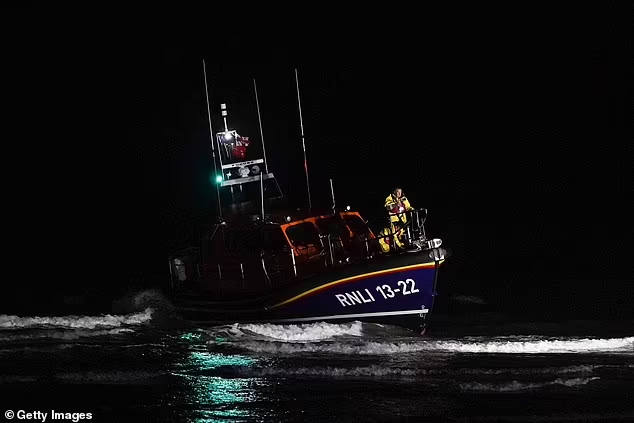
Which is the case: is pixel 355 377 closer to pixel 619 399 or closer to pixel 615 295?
pixel 619 399

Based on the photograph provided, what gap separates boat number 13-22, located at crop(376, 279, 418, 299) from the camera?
56.5 ft

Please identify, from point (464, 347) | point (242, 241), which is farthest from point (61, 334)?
point (464, 347)

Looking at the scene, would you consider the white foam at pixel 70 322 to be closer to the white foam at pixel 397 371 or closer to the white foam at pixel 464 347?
the white foam at pixel 464 347

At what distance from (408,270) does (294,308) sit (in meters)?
2.26

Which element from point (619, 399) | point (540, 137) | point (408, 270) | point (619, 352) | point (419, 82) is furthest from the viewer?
point (419, 82)

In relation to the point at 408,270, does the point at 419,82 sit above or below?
above

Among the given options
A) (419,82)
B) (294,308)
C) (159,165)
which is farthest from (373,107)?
(294,308)

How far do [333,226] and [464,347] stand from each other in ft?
13.7

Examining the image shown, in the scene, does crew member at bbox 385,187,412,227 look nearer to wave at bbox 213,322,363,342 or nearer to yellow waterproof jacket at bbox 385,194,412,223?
yellow waterproof jacket at bbox 385,194,412,223

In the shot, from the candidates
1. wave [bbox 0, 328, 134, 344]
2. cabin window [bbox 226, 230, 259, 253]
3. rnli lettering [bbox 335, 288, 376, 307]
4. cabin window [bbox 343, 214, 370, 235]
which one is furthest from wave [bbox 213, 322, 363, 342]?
wave [bbox 0, 328, 134, 344]

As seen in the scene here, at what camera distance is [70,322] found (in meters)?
21.1

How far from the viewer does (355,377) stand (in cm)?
1423

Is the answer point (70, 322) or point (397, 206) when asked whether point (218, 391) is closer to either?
point (397, 206)

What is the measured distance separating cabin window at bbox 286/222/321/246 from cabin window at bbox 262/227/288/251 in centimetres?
15
